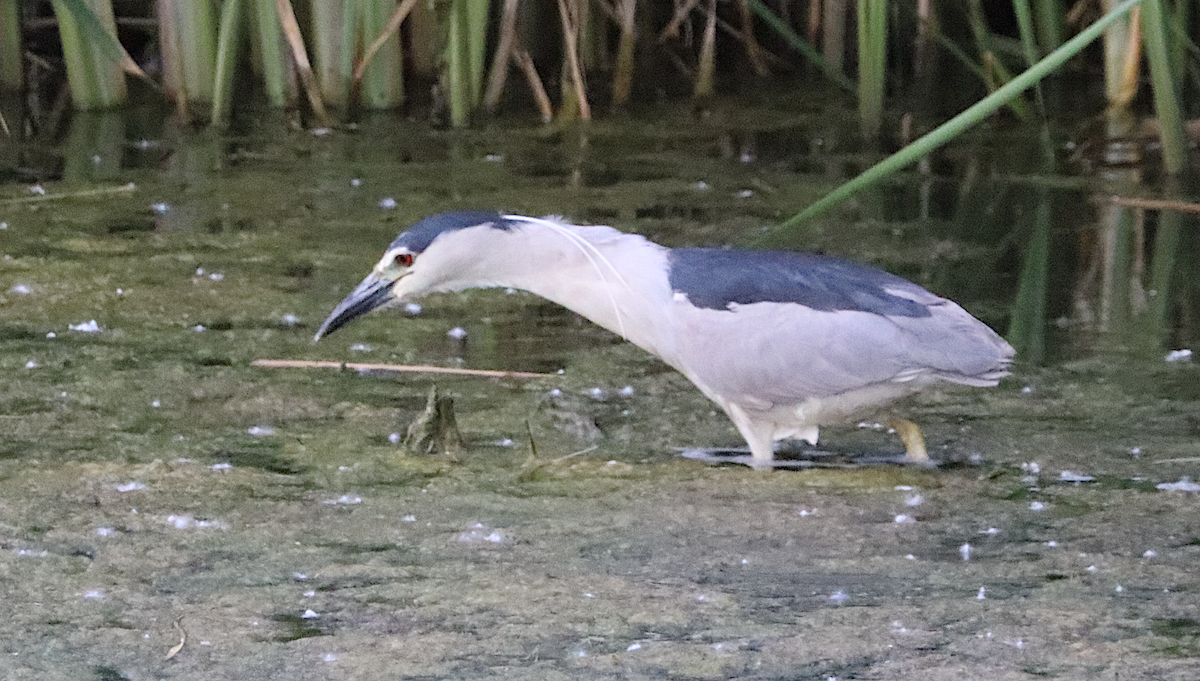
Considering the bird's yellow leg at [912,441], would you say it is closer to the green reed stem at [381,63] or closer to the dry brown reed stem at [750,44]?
the green reed stem at [381,63]

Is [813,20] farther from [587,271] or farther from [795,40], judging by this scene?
[587,271]

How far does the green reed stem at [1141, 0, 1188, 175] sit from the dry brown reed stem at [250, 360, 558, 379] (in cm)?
194

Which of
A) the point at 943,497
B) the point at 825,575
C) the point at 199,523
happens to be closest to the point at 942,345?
the point at 943,497

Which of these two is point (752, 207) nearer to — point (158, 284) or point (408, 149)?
point (408, 149)

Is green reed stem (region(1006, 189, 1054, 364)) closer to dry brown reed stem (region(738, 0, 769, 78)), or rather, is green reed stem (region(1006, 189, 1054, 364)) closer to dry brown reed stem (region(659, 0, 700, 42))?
dry brown reed stem (region(659, 0, 700, 42))

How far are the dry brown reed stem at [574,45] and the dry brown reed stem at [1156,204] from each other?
6.23 feet

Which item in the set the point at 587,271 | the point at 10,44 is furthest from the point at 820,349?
the point at 10,44

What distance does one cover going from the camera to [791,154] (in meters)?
5.80

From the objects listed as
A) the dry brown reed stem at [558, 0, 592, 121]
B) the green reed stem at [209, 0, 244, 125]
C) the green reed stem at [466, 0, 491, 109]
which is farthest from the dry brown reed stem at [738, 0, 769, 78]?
the green reed stem at [209, 0, 244, 125]

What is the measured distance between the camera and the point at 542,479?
2.92 metres

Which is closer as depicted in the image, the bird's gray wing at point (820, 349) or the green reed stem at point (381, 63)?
the bird's gray wing at point (820, 349)

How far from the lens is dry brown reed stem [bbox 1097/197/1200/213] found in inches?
184

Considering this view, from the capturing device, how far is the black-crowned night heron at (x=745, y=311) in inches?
113

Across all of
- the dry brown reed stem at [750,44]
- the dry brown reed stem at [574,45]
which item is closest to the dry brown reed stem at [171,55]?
the dry brown reed stem at [574,45]
